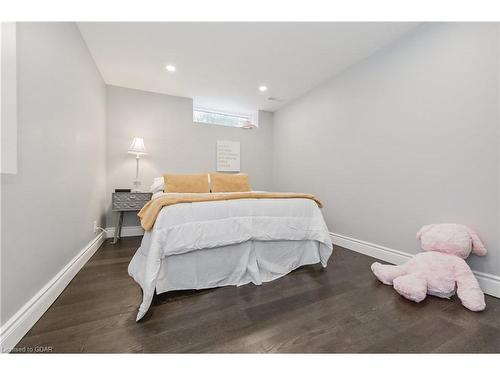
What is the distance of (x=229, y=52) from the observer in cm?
237

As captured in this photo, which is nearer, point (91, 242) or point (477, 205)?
point (477, 205)

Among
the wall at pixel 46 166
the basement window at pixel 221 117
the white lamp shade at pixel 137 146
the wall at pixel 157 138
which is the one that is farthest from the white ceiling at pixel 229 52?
the white lamp shade at pixel 137 146

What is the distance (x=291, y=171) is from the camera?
12.7ft

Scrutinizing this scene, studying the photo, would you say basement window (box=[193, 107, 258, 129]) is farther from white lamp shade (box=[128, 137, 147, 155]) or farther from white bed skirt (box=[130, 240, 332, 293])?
white bed skirt (box=[130, 240, 332, 293])

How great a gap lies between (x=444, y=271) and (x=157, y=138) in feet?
12.8

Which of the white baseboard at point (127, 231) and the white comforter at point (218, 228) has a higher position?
the white comforter at point (218, 228)

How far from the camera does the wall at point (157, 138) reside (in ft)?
10.6

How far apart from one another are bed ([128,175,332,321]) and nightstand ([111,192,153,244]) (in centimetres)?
143

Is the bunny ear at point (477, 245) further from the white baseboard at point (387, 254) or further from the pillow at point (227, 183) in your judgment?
the pillow at point (227, 183)

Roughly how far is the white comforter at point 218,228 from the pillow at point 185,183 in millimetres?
1265
